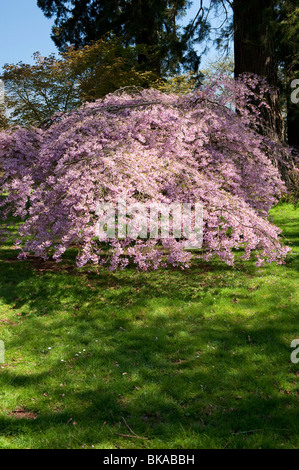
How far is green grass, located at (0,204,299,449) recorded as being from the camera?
347cm

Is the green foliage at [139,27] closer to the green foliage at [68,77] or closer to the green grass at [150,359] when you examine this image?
the green foliage at [68,77]

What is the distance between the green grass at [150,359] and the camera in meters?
3.47

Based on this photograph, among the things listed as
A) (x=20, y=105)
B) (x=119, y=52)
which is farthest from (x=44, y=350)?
(x=20, y=105)

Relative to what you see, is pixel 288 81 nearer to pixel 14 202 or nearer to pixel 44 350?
pixel 14 202

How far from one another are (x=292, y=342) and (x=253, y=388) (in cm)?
112

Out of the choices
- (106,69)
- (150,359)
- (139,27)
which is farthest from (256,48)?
(150,359)

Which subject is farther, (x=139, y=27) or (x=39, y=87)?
(x=39, y=87)

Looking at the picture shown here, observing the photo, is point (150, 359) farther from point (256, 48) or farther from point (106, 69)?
point (106, 69)

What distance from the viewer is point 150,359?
4.62 metres

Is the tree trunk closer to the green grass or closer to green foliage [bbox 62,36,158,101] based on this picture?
the green grass

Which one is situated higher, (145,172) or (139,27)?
(139,27)

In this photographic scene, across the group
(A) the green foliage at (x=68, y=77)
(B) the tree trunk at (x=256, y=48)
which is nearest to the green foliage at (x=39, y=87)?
(A) the green foliage at (x=68, y=77)

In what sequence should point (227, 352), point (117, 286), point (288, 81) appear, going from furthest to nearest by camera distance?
point (288, 81) → point (117, 286) → point (227, 352)
